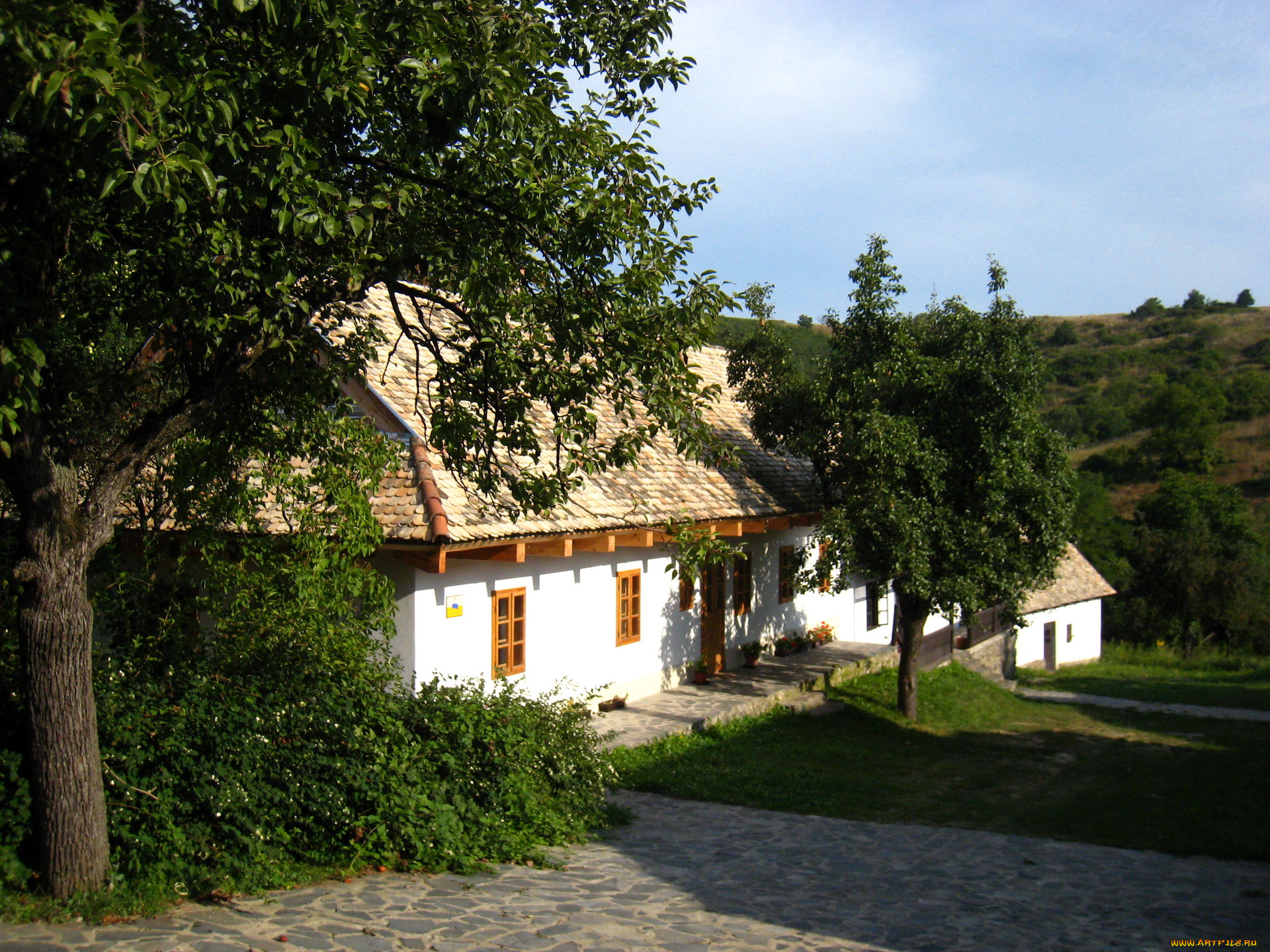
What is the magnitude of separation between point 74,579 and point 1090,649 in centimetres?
3620

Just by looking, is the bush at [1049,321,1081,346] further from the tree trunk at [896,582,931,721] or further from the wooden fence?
the tree trunk at [896,582,931,721]

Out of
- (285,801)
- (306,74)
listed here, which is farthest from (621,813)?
(306,74)

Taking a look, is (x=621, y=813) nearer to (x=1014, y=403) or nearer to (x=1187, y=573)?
(x=1014, y=403)

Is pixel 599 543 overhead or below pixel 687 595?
overhead

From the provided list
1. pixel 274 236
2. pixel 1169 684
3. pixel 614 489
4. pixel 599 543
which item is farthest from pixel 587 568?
pixel 1169 684

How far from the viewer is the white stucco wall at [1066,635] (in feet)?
104

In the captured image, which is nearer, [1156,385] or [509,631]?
[509,631]

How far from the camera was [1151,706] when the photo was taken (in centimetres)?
2248

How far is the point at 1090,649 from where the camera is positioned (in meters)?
35.6

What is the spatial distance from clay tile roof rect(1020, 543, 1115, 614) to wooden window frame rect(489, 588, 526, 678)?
22404 mm

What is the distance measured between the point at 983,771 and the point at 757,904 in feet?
26.3

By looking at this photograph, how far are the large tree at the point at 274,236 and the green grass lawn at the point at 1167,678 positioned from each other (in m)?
21.6

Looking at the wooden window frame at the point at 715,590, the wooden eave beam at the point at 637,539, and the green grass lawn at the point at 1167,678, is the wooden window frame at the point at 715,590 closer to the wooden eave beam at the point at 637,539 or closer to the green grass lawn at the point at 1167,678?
the wooden eave beam at the point at 637,539

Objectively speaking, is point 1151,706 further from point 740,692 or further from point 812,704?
point 740,692
